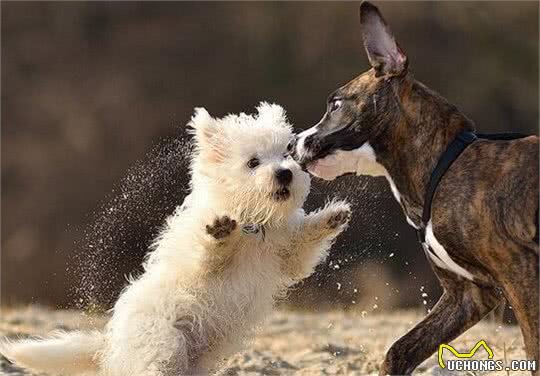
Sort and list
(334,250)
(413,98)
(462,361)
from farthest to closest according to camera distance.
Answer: (334,250)
(462,361)
(413,98)

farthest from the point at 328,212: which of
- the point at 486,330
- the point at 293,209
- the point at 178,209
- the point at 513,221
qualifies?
the point at 486,330

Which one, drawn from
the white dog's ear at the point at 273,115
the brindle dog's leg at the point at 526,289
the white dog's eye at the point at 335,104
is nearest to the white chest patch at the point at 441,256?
the brindle dog's leg at the point at 526,289

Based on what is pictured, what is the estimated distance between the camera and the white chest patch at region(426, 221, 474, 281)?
17.5 ft

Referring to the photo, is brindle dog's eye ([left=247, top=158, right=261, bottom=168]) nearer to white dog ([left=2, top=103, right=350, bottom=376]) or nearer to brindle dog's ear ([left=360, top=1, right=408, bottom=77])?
white dog ([left=2, top=103, right=350, bottom=376])

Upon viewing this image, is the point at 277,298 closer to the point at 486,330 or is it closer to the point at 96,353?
the point at 96,353

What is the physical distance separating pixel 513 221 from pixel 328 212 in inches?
77.1

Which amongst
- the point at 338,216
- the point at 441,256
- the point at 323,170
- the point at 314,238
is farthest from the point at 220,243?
the point at 441,256

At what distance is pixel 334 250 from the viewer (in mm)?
9125

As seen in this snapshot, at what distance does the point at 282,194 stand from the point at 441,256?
4.60ft

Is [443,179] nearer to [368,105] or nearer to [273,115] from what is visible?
[368,105]

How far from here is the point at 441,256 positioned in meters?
5.37

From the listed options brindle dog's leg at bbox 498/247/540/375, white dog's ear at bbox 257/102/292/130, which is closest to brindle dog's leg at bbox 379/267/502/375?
brindle dog's leg at bbox 498/247/540/375

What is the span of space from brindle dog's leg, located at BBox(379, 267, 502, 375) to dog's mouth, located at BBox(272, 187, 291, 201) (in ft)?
4.01

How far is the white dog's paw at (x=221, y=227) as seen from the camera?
6406 millimetres
